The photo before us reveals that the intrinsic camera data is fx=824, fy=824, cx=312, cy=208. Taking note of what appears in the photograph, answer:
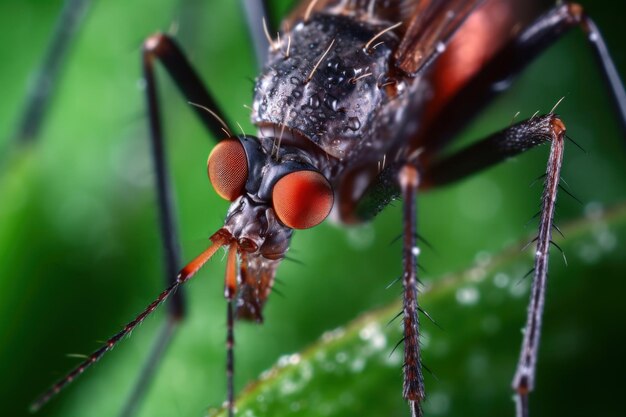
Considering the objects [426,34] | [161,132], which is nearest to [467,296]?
[426,34]

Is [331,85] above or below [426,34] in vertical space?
below

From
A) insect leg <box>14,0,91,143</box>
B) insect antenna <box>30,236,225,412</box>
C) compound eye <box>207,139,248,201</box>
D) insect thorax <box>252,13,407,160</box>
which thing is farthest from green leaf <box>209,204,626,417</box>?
insect leg <box>14,0,91,143</box>

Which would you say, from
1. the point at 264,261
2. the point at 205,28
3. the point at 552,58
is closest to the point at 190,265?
the point at 264,261

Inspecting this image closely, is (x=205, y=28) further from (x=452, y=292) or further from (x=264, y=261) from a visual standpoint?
(x=452, y=292)

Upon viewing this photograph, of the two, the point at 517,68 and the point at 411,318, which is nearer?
the point at 411,318

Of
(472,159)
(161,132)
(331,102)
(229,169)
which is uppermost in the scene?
(161,132)

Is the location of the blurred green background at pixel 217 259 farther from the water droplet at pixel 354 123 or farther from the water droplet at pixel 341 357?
the water droplet at pixel 354 123

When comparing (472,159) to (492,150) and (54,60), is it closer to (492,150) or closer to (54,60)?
(492,150)
